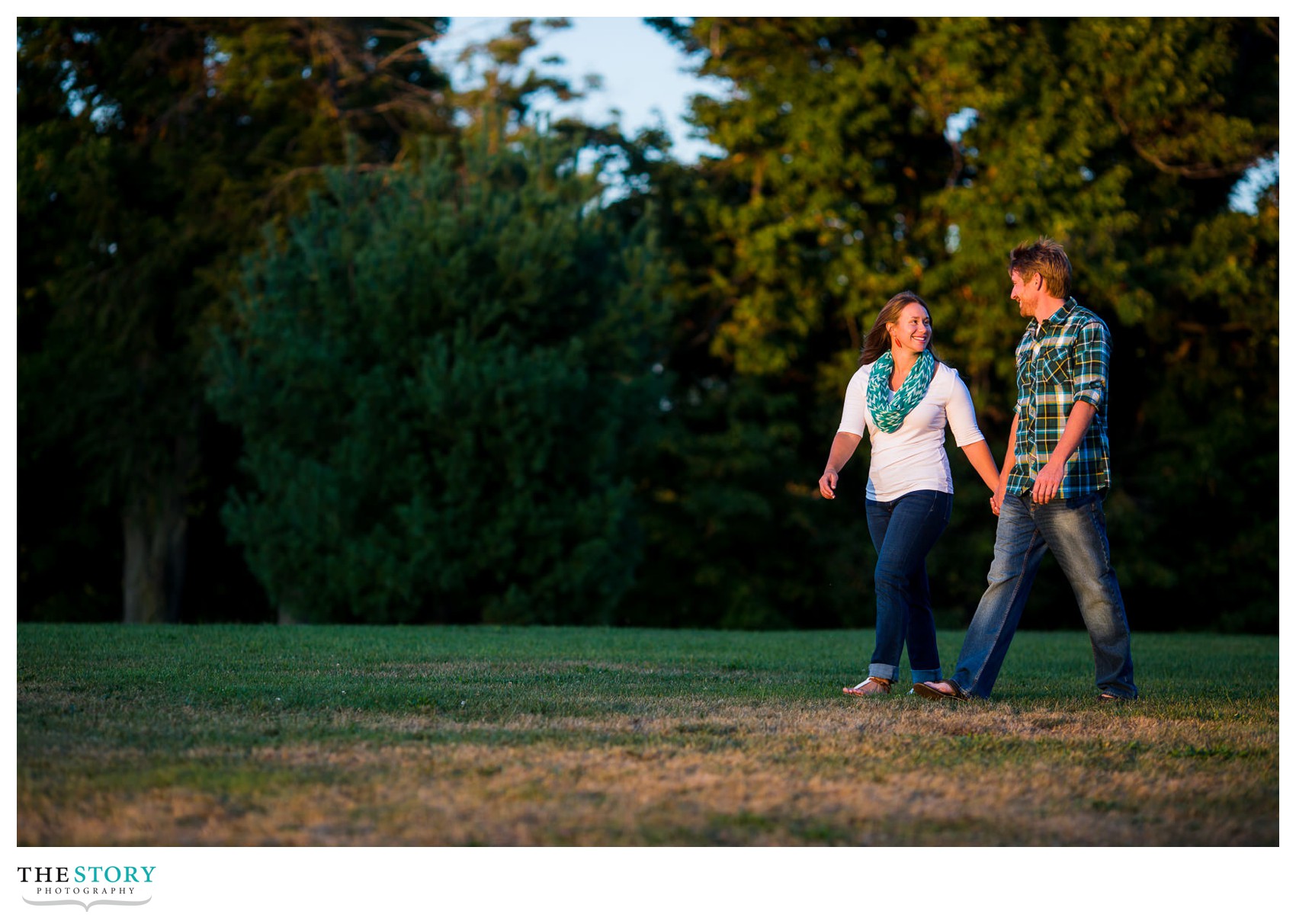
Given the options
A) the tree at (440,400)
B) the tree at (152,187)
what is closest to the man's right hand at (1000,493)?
the tree at (440,400)

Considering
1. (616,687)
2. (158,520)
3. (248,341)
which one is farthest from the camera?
(158,520)

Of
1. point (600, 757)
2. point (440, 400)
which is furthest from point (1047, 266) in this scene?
point (440, 400)

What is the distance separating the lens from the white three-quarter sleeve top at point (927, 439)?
593 centimetres

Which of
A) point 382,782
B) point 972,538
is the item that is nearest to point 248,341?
point 972,538

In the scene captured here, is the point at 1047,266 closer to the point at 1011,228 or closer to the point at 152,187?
the point at 1011,228

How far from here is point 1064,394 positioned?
5707 millimetres

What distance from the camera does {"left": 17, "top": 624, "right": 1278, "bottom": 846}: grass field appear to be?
3580 millimetres

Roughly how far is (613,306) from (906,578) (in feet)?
43.3

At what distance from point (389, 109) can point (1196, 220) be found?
15.7 meters
